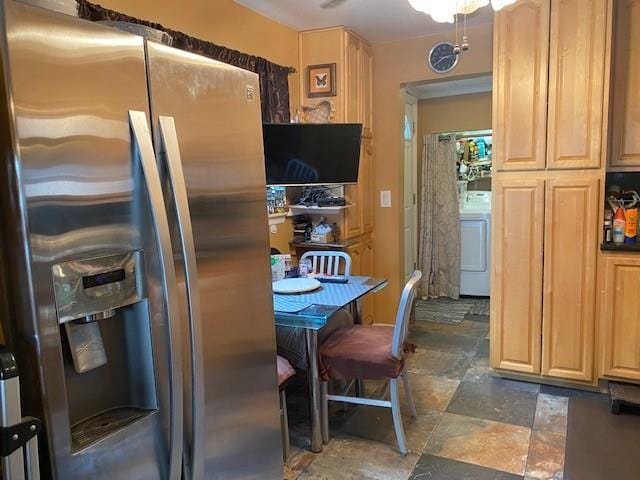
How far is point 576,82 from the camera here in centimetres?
288

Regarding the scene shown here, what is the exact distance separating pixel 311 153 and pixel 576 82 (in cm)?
169

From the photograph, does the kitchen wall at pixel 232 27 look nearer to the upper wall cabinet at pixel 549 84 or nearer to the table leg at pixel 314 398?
the table leg at pixel 314 398

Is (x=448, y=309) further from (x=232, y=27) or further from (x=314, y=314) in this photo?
(x=232, y=27)

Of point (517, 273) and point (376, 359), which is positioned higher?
point (517, 273)

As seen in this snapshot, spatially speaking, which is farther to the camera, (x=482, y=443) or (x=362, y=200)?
(x=362, y=200)

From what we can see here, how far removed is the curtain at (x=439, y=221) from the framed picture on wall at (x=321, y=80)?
2.20 m

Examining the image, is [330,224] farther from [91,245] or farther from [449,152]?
[91,245]

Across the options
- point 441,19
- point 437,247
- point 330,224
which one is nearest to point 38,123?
point 441,19

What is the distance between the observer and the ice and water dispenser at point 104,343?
3.22 ft

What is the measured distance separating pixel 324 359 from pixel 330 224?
1.52 meters

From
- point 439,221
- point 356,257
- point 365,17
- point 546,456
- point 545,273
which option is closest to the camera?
point 546,456

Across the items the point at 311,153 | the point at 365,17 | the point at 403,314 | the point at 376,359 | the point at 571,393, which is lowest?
the point at 571,393

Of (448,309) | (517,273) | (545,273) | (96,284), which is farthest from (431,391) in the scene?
(96,284)

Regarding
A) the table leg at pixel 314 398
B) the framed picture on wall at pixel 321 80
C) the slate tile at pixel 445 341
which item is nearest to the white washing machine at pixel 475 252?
the slate tile at pixel 445 341
